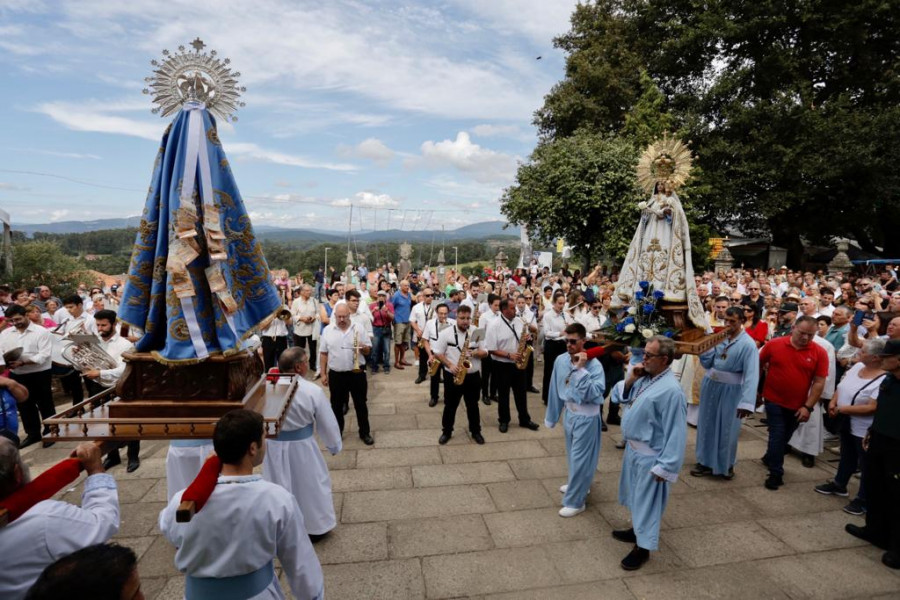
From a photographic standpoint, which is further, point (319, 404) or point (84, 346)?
point (319, 404)

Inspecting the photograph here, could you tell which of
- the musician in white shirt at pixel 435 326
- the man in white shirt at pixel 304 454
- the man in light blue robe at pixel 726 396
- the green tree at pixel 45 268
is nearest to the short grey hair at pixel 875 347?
the man in light blue robe at pixel 726 396

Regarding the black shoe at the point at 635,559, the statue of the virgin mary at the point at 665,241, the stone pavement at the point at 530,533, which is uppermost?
the statue of the virgin mary at the point at 665,241

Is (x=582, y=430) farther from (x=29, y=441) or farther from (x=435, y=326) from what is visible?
(x=29, y=441)

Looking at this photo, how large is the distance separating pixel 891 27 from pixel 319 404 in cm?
2942

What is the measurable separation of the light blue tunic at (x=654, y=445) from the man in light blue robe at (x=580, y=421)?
0.69 meters

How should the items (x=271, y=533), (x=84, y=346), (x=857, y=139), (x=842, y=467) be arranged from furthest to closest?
(x=857, y=139), (x=842, y=467), (x=84, y=346), (x=271, y=533)

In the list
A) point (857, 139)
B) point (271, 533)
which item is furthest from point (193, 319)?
point (857, 139)

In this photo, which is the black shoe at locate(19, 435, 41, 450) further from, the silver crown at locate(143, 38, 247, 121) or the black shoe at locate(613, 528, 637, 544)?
the black shoe at locate(613, 528, 637, 544)

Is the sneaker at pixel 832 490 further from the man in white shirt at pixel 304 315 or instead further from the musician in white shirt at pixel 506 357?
the man in white shirt at pixel 304 315

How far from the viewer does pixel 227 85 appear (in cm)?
306

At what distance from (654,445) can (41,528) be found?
14.3ft

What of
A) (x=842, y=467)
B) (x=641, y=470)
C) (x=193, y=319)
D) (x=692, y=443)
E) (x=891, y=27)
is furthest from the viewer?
(x=891, y=27)

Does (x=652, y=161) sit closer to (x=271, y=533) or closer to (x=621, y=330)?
(x=621, y=330)

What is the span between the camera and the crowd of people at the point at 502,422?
247cm
